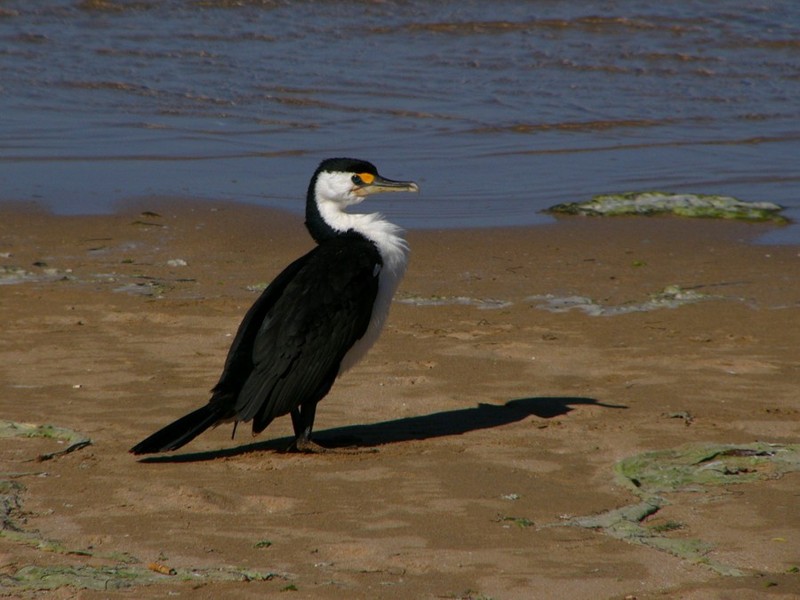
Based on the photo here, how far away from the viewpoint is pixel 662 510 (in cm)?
560

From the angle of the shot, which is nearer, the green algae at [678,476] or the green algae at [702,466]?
the green algae at [678,476]

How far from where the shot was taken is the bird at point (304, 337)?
6215mm

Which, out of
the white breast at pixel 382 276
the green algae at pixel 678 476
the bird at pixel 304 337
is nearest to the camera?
the green algae at pixel 678 476

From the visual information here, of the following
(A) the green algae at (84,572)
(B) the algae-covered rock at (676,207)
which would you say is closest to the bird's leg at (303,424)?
(A) the green algae at (84,572)

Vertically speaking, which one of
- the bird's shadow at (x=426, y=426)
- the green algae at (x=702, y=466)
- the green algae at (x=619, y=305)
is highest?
the green algae at (x=702, y=466)

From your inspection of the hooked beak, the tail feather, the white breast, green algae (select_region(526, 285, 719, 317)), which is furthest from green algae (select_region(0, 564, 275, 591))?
green algae (select_region(526, 285, 719, 317))

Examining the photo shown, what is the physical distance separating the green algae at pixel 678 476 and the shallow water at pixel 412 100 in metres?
5.14

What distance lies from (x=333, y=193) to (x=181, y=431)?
161 cm

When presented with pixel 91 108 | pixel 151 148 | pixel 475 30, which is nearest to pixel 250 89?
pixel 91 108

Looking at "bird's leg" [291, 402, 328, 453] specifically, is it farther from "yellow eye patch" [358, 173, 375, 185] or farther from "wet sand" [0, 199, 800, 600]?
"yellow eye patch" [358, 173, 375, 185]

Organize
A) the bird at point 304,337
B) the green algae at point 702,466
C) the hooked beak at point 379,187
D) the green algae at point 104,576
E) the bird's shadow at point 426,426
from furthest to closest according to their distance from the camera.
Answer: the hooked beak at point 379,187, the bird's shadow at point 426,426, the bird at point 304,337, the green algae at point 702,466, the green algae at point 104,576

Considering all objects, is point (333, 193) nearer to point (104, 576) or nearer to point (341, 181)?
point (341, 181)

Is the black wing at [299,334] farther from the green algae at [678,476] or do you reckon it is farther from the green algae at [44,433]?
the green algae at [678,476]

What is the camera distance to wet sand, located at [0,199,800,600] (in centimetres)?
494
